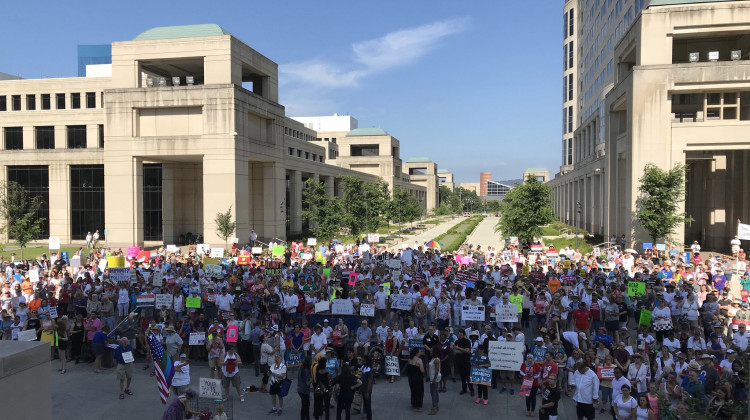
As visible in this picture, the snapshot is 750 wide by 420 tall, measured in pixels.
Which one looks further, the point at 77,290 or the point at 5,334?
the point at 77,290

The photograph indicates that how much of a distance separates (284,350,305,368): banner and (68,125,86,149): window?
154ft

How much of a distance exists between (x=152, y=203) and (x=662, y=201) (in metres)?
43.9

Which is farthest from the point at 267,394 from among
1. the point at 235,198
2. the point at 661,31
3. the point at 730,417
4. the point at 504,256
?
the point at 661,31

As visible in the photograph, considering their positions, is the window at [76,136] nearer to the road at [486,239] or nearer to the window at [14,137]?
the window at [14,137]

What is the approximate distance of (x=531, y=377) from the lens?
38.5ft

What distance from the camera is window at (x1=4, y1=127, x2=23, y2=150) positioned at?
167 feet

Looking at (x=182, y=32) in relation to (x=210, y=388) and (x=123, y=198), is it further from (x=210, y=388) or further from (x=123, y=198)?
(x=210, y=388)

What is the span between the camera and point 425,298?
17516 mm

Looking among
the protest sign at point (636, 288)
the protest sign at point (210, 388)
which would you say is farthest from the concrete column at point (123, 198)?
the protest sign at point (636, 288)

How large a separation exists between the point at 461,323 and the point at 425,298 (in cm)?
147

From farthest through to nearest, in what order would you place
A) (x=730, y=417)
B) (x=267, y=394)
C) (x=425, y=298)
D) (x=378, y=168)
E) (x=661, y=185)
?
1. (x=378, y=168)
2. (x=661, y=185)
3. (x=425, y=298)
4. (x=267, y=394)
5. (x=730, y=417)

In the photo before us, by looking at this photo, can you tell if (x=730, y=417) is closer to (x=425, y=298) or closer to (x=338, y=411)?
(x=338, y=411)

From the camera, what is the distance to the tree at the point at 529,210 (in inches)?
1489

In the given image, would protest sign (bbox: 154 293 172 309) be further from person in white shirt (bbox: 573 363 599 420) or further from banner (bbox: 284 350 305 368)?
person in white shirt (bbox: 573 363 599 420)
